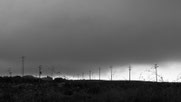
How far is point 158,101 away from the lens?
10547 millimetres

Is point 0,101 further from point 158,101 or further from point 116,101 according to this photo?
point 158,101

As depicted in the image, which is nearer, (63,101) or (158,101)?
(158,101)

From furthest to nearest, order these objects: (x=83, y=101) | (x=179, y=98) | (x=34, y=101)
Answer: (x=34, y=101)
(x=83, y=101)
(x=179, y=98)

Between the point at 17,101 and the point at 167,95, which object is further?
the point at 17,101

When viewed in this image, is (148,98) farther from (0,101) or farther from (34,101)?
(0,101)

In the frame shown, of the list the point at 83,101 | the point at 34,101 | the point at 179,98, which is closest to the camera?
the point at 179,98

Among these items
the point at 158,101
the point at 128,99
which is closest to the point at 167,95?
the point at 158,101

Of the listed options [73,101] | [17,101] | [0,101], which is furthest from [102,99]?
[0,101]

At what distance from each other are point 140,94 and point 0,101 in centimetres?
604

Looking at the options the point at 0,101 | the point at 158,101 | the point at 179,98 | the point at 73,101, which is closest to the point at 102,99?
the point at 73,101

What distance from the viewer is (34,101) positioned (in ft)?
39.9

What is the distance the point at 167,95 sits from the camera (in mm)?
10867

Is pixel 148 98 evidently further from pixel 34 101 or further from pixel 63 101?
pixel 34 101

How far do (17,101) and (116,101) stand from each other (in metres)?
4.44
